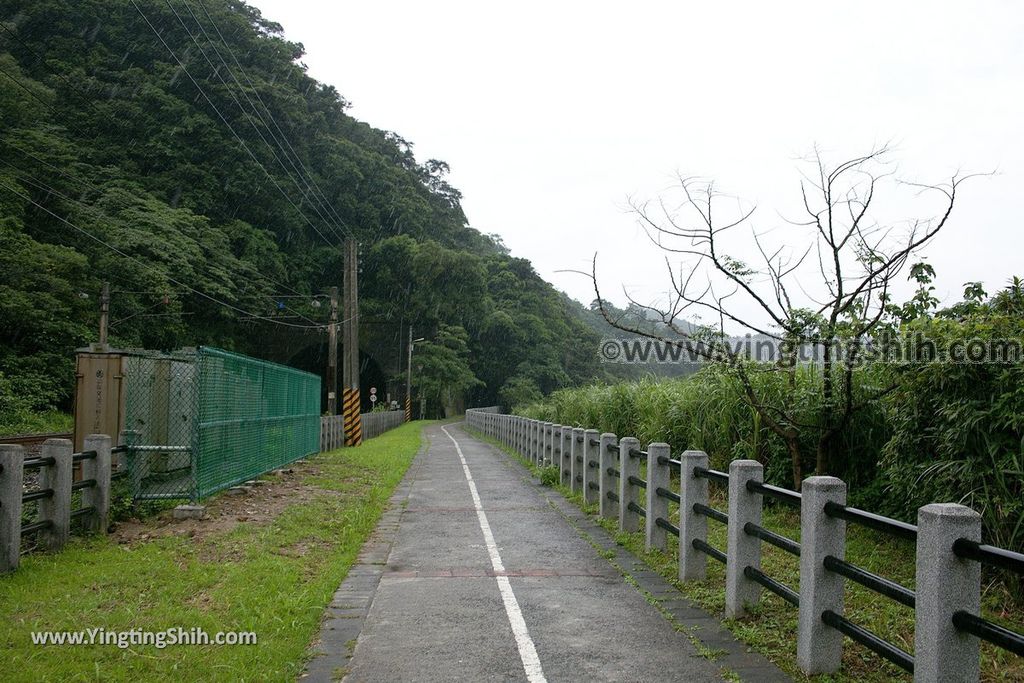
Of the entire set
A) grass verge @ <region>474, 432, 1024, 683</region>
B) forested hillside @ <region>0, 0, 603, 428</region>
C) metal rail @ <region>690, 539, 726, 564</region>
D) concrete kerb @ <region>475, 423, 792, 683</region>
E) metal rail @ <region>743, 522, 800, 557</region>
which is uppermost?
forested hillside @ <region>0, 0, 603, 428</region>

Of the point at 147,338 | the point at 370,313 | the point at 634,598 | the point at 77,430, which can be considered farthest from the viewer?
the point at 370,313

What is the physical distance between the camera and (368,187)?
2313 inches

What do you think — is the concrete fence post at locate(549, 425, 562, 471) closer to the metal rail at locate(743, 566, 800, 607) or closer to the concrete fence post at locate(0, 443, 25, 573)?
the metal rail at locate(743, 566, 800, 607)

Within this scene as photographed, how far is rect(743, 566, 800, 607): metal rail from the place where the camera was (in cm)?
499

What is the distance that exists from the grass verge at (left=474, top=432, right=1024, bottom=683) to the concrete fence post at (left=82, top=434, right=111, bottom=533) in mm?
5208

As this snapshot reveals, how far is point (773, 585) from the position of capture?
5.25m

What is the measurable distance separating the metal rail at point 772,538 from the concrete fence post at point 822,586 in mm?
274

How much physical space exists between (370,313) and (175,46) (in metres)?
20.3

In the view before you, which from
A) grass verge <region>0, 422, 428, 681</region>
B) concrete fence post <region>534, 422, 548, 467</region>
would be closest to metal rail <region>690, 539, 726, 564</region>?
grass verge <region>0, 422, 428, 681</region>

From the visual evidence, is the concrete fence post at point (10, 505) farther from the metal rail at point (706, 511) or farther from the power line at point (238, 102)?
the power line at point (238, 102)

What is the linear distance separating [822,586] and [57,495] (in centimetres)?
641

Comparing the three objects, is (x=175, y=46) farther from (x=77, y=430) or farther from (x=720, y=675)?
(x=720, y=675)

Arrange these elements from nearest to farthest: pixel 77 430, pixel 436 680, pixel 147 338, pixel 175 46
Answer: pixel 436 680 < pixel 77 430 < pixel 147 338 < pixel 175 46

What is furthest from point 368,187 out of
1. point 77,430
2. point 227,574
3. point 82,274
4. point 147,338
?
point 227,574
